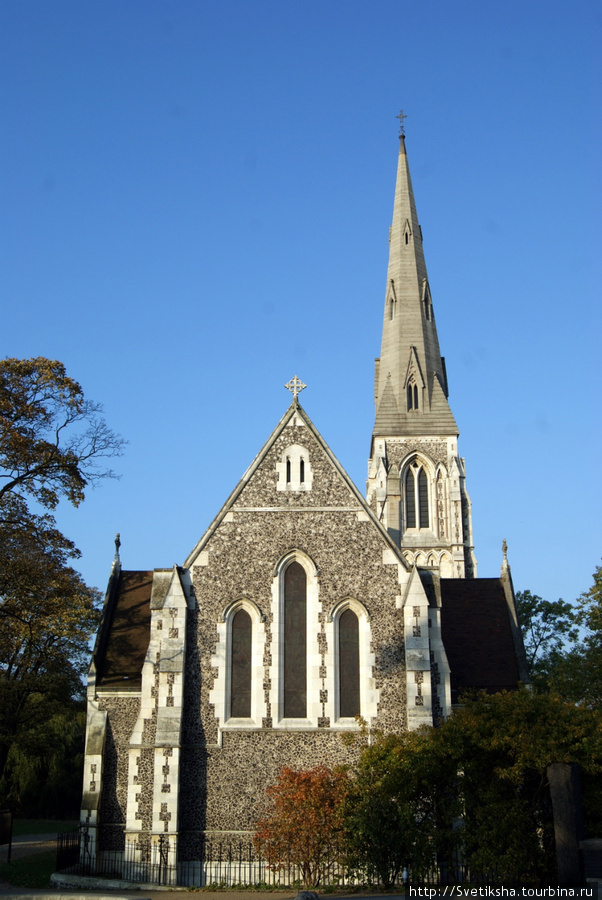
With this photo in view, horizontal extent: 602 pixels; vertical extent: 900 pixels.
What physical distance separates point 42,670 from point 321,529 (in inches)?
753

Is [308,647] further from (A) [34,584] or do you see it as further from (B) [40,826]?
(B) [40,826]

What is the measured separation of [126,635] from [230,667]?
437 cm

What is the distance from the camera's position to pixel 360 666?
20422 millimetres

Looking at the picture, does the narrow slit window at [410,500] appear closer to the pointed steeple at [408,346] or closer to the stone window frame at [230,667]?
the pointed steeple at [408,346]

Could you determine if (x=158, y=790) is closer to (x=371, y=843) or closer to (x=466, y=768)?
(x=371, y=843)

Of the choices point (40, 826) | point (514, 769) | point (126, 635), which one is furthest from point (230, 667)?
point (40, 826)

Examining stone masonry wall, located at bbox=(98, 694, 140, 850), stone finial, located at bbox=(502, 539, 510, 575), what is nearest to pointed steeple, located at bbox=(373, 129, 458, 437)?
stone finial, located at bbox=(502, 539, 510, 575)

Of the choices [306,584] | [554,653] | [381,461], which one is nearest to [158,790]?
[306,584]

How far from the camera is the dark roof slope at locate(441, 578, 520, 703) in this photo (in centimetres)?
2241

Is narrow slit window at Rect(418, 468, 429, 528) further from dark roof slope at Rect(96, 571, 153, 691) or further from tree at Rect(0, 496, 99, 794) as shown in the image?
dark roof slope at Rect(96, 571, 153, 691)

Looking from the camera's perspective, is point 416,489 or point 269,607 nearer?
point 269,607

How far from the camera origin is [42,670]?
3572 centimetres

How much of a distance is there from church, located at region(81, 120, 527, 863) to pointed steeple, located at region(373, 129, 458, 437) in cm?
3455

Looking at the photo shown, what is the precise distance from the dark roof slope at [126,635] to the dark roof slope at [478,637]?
7948 millimetres
